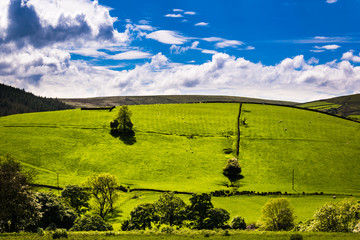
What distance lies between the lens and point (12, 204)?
36.2 metres

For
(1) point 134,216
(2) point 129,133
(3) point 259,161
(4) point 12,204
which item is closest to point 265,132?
(3) point 259,161

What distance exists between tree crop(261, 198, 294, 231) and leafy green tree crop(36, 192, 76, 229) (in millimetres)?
34982

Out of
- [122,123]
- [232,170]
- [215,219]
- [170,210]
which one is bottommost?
[215,219]

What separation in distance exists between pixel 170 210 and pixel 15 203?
25778mm

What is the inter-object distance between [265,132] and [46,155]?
89466 millimetres

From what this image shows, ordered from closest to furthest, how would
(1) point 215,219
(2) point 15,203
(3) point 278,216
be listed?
(2) point 15,203 < (1) point 215,219 < (3) point 278,216

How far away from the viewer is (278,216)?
51.5m

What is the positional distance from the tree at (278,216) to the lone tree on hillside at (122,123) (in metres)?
78.5

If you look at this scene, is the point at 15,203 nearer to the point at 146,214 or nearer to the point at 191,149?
the point at 146,214

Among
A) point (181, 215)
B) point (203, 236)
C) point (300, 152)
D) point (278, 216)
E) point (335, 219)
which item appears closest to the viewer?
point (203, 236)

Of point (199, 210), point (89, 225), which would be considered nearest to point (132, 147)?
point (199, 210)

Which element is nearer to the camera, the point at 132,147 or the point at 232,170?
the point at 232,170

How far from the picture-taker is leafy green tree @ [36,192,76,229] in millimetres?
44312

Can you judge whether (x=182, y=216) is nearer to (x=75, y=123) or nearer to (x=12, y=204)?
(x=12, y=204)
